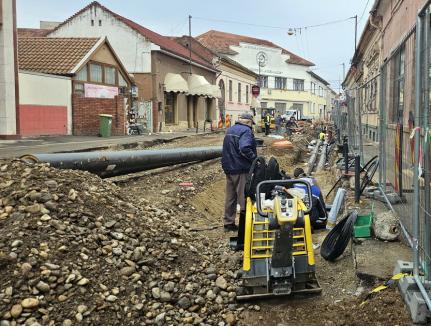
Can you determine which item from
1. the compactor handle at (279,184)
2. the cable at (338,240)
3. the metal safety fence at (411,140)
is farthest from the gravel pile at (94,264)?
the metal safety fence at (411,140)

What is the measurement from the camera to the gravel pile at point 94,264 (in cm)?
414


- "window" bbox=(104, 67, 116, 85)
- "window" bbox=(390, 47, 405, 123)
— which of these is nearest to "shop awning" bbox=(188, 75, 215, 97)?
"window" bbox=(104, 67, 116, 85)

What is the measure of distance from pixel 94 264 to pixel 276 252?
5.62 ft

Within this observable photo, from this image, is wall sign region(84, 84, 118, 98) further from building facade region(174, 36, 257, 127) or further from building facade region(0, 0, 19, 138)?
building facade region(174, 36, 257, 127)

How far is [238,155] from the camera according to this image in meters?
7.50

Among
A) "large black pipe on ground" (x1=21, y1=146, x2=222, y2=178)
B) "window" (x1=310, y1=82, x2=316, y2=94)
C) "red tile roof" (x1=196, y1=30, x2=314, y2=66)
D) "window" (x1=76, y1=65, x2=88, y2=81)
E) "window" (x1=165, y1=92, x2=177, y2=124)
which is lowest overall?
"large black pipe on ground" (x1=21, y1=146, x2=222, y2=178)

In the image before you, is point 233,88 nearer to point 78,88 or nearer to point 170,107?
point 170,107

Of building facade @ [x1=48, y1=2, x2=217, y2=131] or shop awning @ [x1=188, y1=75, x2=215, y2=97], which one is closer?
building facade @ [x1=48, y1=2, x2=217, y2=131]

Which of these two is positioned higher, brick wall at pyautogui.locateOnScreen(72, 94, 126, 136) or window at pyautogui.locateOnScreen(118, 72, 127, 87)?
window at pyautogui.locateOnScreen(118, 72, 127, 87)

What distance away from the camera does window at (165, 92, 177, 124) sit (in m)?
33.8


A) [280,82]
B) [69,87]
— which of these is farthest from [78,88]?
[280,82]

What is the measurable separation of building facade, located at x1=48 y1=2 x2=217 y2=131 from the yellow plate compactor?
25.9 meters

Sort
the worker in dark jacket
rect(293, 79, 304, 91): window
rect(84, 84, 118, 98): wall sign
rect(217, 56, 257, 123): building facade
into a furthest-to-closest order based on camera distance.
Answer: rect(293, 79, 304, 91): window
rect(217, 56, 257, 123): building facade
rect(84, 84, 118, 98): wall sign
the worker in dark jacket

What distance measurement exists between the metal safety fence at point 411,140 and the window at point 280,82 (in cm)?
6632
